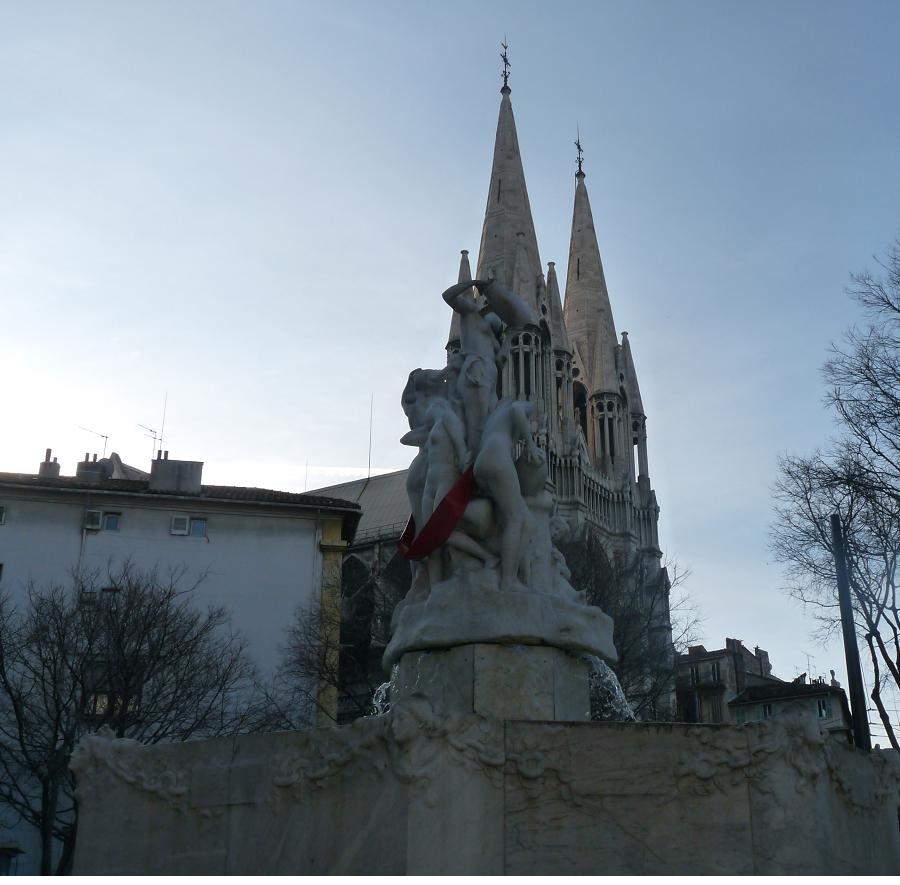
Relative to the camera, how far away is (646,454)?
105 m

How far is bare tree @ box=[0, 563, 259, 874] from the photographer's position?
24156mm

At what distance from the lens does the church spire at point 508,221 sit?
88625 mm

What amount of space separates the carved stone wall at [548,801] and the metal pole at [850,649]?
1003 centimetres

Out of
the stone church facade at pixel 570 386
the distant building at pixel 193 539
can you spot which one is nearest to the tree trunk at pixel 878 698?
the distant building at pixel 193 539

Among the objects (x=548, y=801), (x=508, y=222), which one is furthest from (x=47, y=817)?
(x=508, y=222)

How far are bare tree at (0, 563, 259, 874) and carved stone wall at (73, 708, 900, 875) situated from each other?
50.7 ft

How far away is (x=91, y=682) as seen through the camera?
25453 mm

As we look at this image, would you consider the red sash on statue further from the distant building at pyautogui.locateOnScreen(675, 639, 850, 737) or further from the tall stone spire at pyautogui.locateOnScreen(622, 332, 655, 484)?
the tall stone spire at pyautogui.locateOnScreen(622, 332, 655, 484)

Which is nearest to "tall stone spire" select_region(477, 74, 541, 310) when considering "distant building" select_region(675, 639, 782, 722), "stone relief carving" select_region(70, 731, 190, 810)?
"distant building" select_region(675, 639, 782, 722)

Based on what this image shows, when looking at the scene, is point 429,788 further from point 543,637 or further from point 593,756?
point 543,637

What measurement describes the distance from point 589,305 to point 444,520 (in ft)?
313

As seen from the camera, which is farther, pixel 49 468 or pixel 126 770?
pixel 49 468

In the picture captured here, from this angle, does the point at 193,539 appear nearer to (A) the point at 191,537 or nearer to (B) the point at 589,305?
(A) the point at 191,537

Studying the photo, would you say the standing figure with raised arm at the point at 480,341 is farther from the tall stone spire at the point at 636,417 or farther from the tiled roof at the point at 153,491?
the tall stone spire at the point at 636,417
